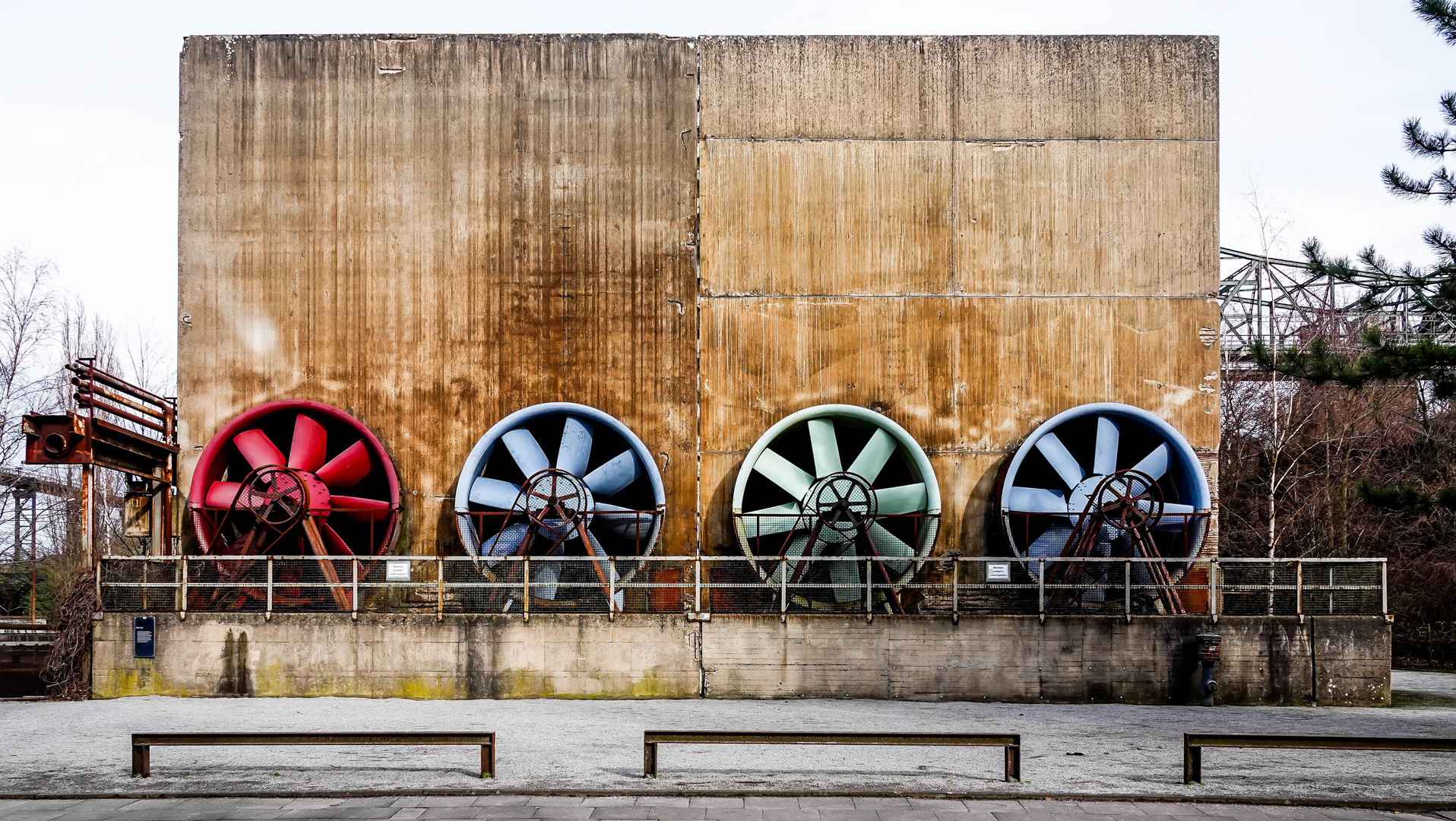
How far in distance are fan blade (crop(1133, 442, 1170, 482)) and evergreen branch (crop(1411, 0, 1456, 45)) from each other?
280 inches

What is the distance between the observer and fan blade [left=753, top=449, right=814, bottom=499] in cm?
1955

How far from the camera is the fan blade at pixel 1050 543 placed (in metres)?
19.6

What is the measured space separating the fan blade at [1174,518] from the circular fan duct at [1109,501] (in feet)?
0.04

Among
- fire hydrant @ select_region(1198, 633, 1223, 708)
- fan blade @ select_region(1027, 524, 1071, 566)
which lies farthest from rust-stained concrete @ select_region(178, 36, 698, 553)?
fire hydrant @ select_region(1198, 633, 1223, 708)

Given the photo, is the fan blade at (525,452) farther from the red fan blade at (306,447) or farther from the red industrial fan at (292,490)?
the red fan blade at (306,447)

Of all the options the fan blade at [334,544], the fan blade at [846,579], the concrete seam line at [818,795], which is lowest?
the concrete seam line at [818,795]

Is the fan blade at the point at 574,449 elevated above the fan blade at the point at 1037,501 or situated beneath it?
elevated above

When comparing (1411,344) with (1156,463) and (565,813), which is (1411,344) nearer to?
(1156,463)

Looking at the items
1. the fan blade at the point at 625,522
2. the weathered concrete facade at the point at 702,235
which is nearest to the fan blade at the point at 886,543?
the weathered concrete facade at the point at 702,235

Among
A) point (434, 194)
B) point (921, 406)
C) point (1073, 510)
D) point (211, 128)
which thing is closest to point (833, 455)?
point (921, 406)

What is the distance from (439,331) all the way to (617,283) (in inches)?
115

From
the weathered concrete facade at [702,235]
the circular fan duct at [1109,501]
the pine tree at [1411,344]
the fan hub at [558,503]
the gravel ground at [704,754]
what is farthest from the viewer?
the weathered concrete facade at [702,235]

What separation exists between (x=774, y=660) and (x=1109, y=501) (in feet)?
18.9

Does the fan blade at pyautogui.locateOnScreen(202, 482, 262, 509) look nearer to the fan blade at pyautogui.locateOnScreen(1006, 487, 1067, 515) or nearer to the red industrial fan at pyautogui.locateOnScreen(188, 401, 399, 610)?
the red industrial fan at pyautogui.locateOnScreen(188, 401, 399, 610)
